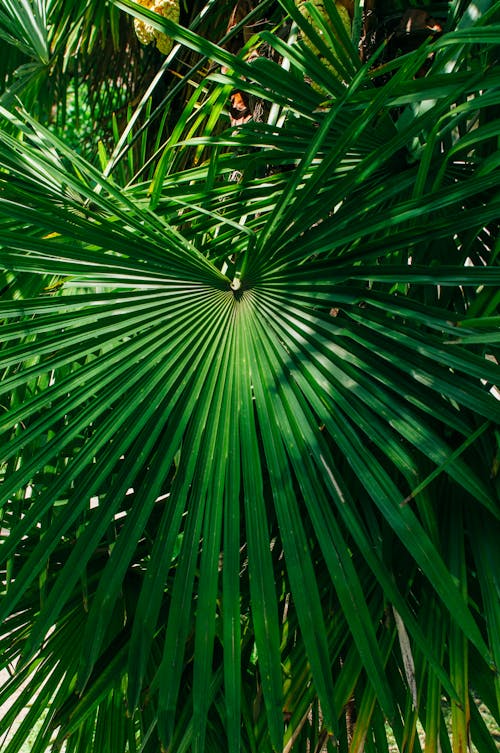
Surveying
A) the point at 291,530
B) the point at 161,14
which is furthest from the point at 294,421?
the point at 161,14

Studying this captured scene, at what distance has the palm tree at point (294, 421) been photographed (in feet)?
2.76

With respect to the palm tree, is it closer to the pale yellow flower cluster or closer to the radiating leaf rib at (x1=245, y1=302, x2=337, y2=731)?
the radiating leaf rib at (x1=245, y1=302, x2=337, y2=731)

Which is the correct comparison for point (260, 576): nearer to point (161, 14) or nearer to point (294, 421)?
point (294, 421)

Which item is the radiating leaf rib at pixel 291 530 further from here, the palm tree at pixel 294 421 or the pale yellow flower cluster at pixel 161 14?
the pale yellow flower cluster at pixel 161 14

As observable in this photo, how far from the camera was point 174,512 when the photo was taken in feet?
2.96

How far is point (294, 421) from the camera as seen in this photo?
0.92 m

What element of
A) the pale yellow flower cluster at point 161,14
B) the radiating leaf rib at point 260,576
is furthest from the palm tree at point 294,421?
the pale yellow flower cluster at point 161,14

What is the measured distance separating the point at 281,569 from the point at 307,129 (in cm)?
69

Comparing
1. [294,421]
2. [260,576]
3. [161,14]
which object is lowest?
[260,576]

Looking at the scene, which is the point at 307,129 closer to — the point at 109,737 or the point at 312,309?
the point at 312,309

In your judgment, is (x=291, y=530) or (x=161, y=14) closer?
(x=291, y=530)

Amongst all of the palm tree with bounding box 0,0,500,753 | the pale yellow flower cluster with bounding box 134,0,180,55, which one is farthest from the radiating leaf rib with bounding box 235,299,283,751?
the pale yellow flower cluster with bounding box 134,0,180,55

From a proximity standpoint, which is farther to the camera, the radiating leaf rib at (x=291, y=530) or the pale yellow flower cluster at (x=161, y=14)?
the pale yellow flower cluster at (x=161, y=14)

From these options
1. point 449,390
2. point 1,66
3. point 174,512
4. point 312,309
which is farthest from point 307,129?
point 1,66
